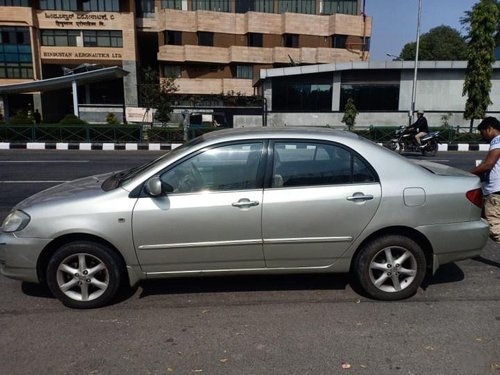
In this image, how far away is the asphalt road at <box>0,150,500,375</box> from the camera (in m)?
2.87

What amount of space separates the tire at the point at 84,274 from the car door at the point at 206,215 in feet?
0.91

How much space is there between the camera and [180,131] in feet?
69.5

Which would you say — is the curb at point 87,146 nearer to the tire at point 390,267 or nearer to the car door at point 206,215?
the car door at point 206,215

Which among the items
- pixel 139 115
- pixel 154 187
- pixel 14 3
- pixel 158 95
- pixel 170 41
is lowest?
pixel 139 115

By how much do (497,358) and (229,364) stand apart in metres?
1.81

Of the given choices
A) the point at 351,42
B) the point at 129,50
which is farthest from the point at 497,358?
the point at 351,42

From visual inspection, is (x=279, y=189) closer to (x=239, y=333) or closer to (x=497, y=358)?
(x=239, y=333)

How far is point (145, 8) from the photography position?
4706 centimetres

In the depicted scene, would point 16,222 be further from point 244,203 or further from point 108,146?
point 108,146

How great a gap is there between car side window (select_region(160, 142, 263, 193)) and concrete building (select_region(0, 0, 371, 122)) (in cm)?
4137

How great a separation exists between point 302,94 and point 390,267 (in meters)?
29.9

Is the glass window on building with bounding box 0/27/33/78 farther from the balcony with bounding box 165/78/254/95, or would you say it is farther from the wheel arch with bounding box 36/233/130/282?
the wheel arch with bounding box 36/233/130/282

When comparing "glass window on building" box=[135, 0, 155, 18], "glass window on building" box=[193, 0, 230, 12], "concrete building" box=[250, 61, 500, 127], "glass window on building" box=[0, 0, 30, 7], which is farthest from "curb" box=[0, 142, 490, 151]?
"glass window on building" box=[193, 0, 230, 12]

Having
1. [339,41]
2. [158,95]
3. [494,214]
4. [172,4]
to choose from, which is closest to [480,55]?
[494,214]
